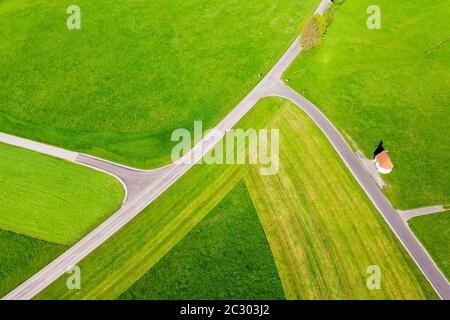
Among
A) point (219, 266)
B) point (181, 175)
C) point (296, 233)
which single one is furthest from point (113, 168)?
point (296, 233)

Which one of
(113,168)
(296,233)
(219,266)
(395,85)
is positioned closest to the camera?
(219,266)

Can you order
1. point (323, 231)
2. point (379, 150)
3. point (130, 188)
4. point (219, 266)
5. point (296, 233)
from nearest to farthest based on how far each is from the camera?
point (219, 266) < point (296, 233) < point (323, 231) < point (130, 188) < point (379, 150)

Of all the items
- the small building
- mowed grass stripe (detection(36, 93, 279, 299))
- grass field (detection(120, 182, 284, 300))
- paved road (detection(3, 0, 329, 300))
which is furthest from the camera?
the small building

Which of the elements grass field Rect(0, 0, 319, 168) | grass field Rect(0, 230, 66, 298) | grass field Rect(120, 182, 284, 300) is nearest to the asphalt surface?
grass field Rect(0, 230, 66, 298)

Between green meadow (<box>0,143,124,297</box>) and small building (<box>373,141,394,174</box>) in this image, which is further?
small building (<box>373,141,394,174</box>)

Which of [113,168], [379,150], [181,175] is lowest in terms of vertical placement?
[181,175]

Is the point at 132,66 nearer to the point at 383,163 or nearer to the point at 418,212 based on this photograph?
the point at 383,163

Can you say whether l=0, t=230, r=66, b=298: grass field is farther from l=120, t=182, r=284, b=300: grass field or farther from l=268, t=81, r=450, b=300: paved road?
l=268, t=81, r=450, b=300: paved road
